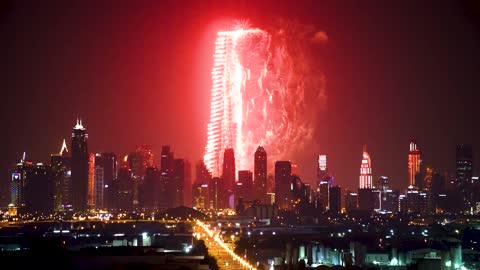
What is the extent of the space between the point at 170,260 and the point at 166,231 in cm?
4691

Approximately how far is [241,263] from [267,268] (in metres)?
1.46

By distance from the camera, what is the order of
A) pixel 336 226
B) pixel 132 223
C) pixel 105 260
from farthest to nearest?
1. pixel 336 226
2. pixel 132 223
3. pixel 105 260

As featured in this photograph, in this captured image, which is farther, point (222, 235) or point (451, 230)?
point (451, 230)

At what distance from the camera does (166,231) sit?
95250 mm

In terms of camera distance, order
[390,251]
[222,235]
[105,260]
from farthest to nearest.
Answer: [222,235]
[390,251]
[105,260]

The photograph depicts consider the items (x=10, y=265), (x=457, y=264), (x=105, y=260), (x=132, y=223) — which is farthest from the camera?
(x=132, y=223)

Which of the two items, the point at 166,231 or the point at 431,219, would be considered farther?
the point at 431,219

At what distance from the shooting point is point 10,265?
41.4 meters

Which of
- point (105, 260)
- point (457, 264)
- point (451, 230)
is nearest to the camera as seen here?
point (105, 260)

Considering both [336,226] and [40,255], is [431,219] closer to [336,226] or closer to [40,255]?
[336,226]

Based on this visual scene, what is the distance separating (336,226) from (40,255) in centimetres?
7105

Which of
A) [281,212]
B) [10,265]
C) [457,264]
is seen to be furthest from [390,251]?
[281,212]

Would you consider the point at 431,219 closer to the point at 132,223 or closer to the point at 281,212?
the point at 281,212

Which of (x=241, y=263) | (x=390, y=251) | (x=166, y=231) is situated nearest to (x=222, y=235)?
(x=166, y=231)
